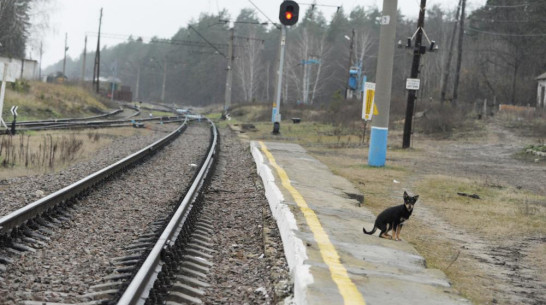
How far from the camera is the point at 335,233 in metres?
7.41

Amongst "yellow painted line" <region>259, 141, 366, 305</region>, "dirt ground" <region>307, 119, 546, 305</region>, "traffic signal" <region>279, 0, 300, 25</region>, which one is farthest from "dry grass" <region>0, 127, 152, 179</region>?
"traffic signal" <region>279, 0, 300, 25</region>

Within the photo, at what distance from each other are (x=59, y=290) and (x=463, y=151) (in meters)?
21.6

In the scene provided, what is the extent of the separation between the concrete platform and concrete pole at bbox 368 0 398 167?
22.1 ft

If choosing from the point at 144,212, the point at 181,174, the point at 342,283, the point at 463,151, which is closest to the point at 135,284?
the point at 342,283

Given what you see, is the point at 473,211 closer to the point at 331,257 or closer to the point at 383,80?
the point at 331,257

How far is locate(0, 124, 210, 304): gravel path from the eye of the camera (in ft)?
17.6

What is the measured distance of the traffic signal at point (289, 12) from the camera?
24.0 m

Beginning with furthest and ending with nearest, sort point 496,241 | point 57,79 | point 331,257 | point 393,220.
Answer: point 57,79
point 496,241
point 393,220
point 331,257

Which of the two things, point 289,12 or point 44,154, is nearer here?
point 44,154

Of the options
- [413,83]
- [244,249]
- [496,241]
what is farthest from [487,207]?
[413,83]

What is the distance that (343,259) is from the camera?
613 centimetres

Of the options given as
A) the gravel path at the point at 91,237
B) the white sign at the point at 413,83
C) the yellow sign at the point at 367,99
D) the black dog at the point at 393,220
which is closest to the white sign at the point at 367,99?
the yellow sign at the point at 367,99

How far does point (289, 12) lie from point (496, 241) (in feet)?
54.9

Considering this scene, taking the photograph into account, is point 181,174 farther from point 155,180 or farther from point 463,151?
point 463,151
